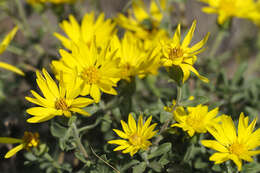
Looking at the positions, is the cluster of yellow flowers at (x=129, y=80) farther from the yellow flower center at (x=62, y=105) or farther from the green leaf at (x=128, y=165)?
the green leaf at (x=128, y=165)

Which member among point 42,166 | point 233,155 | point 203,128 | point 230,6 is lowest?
point 42,166

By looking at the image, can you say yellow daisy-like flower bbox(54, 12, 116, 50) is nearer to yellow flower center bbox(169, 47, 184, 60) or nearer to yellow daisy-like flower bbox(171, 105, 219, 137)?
yellow flower center bbox(169, 47, 184, 60)

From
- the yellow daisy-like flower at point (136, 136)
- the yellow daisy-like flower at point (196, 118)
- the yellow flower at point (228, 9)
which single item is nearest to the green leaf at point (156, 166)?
the yellow daisy-like flower at point (136, 136)

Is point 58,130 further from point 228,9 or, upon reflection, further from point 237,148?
point 228,9

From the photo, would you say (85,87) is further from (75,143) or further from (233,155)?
(233,155)

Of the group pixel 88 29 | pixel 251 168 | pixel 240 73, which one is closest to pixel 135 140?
pixel 251 168

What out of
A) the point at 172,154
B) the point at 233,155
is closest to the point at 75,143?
the point at 172,154
